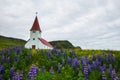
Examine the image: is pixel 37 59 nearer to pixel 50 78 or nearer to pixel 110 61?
pixel 110 61

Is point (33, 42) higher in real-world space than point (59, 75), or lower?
higher

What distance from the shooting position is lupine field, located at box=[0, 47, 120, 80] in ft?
26.6

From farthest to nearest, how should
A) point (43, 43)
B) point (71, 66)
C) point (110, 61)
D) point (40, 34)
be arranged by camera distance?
1. point (40, 34)
2. point (43, 43)
3. point (110, 61)
4. point (71, 66)

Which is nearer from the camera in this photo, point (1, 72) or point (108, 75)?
point (108, 75)

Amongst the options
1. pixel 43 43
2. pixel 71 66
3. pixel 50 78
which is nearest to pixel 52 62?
pixel 71 66

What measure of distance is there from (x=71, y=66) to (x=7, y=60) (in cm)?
277

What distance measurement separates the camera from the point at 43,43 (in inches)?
3282

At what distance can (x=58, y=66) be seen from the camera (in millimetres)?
9367

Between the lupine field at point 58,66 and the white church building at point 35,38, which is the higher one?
the white church building at point 35,38

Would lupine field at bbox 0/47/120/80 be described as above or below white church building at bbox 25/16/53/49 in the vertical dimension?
below

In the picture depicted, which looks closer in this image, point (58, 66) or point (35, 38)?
point (58, 66)

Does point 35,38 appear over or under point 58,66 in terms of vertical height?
over

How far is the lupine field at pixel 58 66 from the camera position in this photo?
8.10m

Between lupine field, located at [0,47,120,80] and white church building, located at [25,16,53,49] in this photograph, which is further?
white church building, located at [25,16,53,49]
